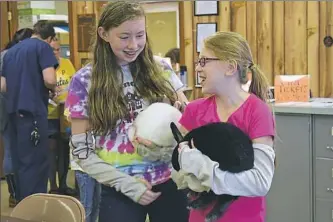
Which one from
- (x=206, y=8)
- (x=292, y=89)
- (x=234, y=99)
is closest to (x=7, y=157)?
(x=206, y=8)

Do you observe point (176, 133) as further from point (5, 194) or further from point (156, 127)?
point (5, 194)

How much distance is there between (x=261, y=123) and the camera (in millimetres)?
1557

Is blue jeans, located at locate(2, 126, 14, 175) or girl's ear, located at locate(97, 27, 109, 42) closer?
girl's ear, located at locate(97, 27, 109, 42)

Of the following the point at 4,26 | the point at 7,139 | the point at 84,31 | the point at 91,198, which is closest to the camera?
the point at 91,198

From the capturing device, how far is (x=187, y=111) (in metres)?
1.71

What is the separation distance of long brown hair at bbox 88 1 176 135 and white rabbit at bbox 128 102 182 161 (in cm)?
7

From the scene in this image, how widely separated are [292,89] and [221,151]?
1983 millimetres

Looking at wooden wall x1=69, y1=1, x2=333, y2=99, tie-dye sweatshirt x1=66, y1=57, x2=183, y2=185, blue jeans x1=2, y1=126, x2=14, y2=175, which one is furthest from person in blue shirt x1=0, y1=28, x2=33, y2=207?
tie-dye sweatshirt x1=66, y1=57, x2=183, y2=185

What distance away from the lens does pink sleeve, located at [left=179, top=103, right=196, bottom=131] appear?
169 centimetres

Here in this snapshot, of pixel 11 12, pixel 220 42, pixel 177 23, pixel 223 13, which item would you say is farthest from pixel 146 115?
pixel 11 12

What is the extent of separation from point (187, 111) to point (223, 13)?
2738 millimetres

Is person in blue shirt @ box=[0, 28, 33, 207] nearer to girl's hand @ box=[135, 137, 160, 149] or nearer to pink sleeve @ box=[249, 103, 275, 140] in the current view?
girl's hand @ box=[135, 137, 160, 149]

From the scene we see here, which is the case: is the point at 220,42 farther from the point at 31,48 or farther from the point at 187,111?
the point at 31,48

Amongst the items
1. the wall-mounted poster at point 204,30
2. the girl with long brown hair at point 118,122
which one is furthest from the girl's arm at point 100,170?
the wall-mounted poster at point 204,30
